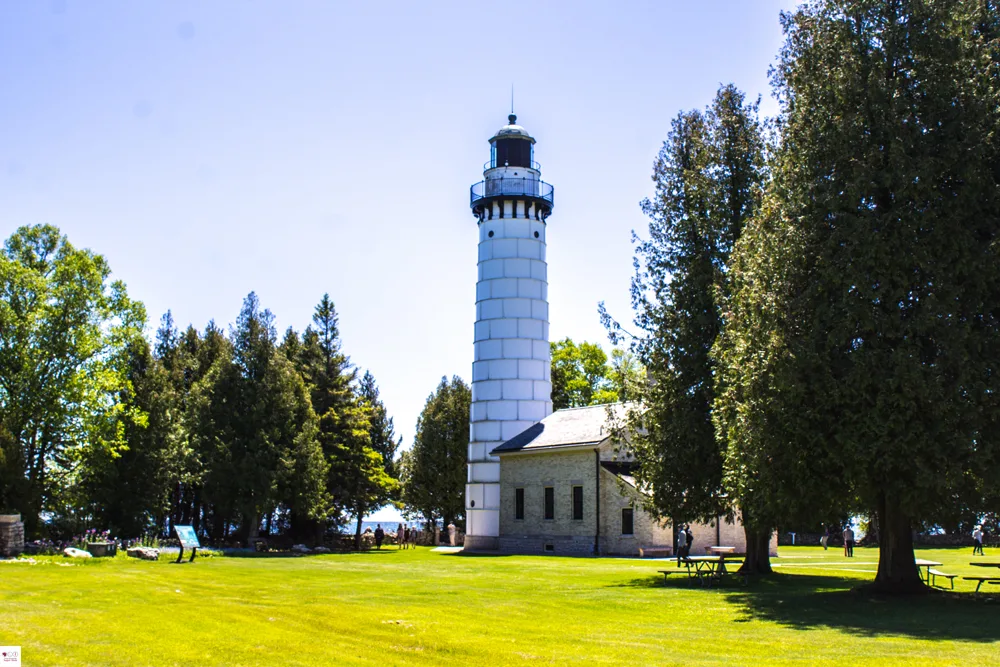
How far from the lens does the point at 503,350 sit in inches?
1832

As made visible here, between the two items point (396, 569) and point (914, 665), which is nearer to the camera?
point (914, 665)

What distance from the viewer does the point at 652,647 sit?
37.6 feet

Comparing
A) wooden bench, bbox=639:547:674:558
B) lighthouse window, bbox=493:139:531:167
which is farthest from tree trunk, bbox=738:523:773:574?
lighthouse window, bbox=493:139:531:167

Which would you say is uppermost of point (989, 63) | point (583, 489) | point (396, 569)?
point (989, 63)

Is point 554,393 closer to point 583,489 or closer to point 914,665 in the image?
point 583,489

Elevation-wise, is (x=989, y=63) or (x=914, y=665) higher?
(x=989, y=63)

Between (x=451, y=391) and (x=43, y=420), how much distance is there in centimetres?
2735

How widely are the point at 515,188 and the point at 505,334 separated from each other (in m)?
7.73

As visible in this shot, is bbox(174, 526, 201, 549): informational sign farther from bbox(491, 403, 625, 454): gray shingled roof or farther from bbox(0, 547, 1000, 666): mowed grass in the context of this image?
bbox(491, 403, 625, 454): gray shingled roof

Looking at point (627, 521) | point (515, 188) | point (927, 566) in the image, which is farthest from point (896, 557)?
point (515, 188)

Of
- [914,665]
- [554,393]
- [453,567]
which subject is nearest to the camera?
[914,665]

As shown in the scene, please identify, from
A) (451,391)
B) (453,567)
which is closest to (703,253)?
(453,567)

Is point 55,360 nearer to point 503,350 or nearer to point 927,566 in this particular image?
point 503,350

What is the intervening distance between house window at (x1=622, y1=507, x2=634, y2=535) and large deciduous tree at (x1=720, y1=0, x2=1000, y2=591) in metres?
20.4
